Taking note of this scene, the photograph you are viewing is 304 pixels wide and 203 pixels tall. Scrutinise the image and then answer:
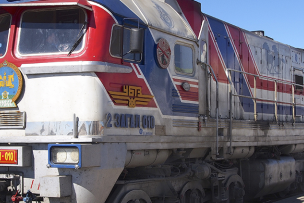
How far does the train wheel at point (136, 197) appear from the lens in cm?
563

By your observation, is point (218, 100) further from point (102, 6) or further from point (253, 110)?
point (102, 6)

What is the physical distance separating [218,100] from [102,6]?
365 cm

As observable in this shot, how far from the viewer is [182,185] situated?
23.0 ft

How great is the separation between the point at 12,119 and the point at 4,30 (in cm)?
139

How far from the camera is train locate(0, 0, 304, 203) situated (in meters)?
5.15

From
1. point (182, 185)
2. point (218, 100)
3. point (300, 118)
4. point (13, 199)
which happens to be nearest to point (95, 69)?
point (13, 199)

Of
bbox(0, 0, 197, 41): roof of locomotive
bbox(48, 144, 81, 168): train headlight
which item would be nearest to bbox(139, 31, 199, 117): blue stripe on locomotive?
bbox(0, 0, 197, 41): roof of locomotive

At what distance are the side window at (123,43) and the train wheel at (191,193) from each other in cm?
268

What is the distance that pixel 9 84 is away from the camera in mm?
5637

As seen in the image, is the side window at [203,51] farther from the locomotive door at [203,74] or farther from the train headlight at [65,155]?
the train headlight at [65,155]

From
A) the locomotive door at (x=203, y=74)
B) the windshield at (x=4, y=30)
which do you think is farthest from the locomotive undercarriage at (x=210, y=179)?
the windshield at (x=4, y=30)

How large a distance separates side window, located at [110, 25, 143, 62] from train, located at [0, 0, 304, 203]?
0.01 metres

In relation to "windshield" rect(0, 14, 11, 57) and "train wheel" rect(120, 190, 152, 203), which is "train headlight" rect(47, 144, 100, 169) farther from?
"windshield" rect(0, 14, 11, 57)

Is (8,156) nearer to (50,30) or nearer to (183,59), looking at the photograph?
(50,30)
